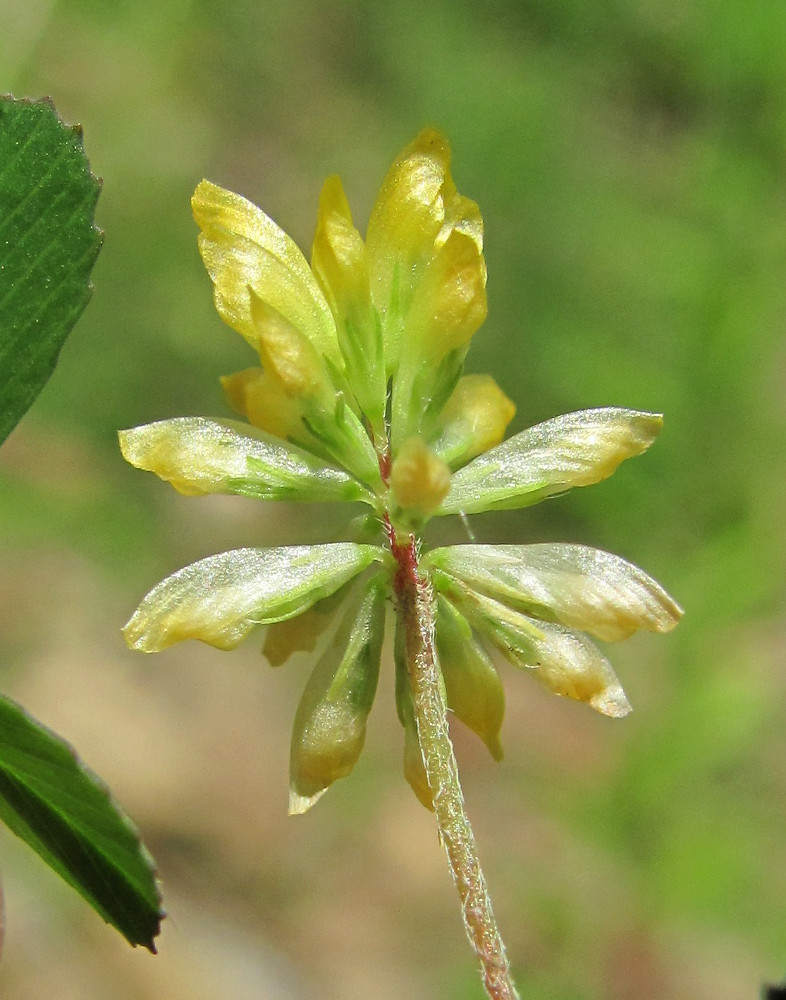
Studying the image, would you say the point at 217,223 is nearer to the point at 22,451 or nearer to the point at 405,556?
the point at 405,556

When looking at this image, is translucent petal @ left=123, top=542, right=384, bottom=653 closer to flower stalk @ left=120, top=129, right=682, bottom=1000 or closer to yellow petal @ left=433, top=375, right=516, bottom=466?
flower stalk @ left=120, top=129, right=682, bottom=1000

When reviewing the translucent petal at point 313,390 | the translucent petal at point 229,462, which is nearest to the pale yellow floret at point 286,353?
the translucent petal at point 313,390

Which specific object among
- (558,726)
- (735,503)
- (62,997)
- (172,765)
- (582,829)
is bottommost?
(62,997)

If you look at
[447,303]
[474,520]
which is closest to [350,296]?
[447,303]

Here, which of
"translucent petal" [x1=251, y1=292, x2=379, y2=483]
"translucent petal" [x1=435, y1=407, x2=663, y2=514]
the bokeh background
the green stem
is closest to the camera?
the green stem

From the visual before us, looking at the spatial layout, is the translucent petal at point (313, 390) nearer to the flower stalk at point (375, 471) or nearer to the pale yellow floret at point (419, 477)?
the flower stalk at point (375, 471)

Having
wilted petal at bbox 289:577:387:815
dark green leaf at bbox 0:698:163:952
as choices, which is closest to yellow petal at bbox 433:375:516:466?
wilted petal at bbox 289:577:387:815

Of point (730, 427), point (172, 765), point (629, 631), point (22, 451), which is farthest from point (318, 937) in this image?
point (629, 631)
